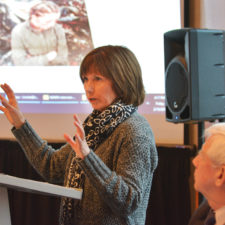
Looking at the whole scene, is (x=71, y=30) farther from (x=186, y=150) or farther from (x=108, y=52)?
(x=108, y=52)

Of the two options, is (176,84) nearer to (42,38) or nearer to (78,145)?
(78,145)

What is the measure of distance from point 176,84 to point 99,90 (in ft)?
2.45

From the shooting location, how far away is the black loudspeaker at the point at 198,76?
7.58 ft

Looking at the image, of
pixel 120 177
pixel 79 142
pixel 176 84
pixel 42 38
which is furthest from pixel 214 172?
pixel 42 38

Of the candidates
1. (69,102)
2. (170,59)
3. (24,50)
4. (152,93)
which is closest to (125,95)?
(170,59)

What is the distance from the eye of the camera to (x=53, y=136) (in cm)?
368

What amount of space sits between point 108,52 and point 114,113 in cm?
28

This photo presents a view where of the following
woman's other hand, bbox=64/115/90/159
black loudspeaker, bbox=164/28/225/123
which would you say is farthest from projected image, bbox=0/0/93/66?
woman's other hand, bbox=64/115/90/159

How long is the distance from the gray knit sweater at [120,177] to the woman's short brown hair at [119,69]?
0.11 meters

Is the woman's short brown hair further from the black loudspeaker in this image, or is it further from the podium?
the podium

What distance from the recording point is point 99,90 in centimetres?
187

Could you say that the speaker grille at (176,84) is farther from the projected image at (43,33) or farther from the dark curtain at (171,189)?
the projected image at (43,33)

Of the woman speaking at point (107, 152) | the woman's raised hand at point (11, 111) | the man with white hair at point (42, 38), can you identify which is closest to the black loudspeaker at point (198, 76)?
the woman speaking at point (107, 152)

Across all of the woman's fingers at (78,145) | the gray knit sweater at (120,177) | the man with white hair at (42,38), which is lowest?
the gray knit sweater at (120,177)
